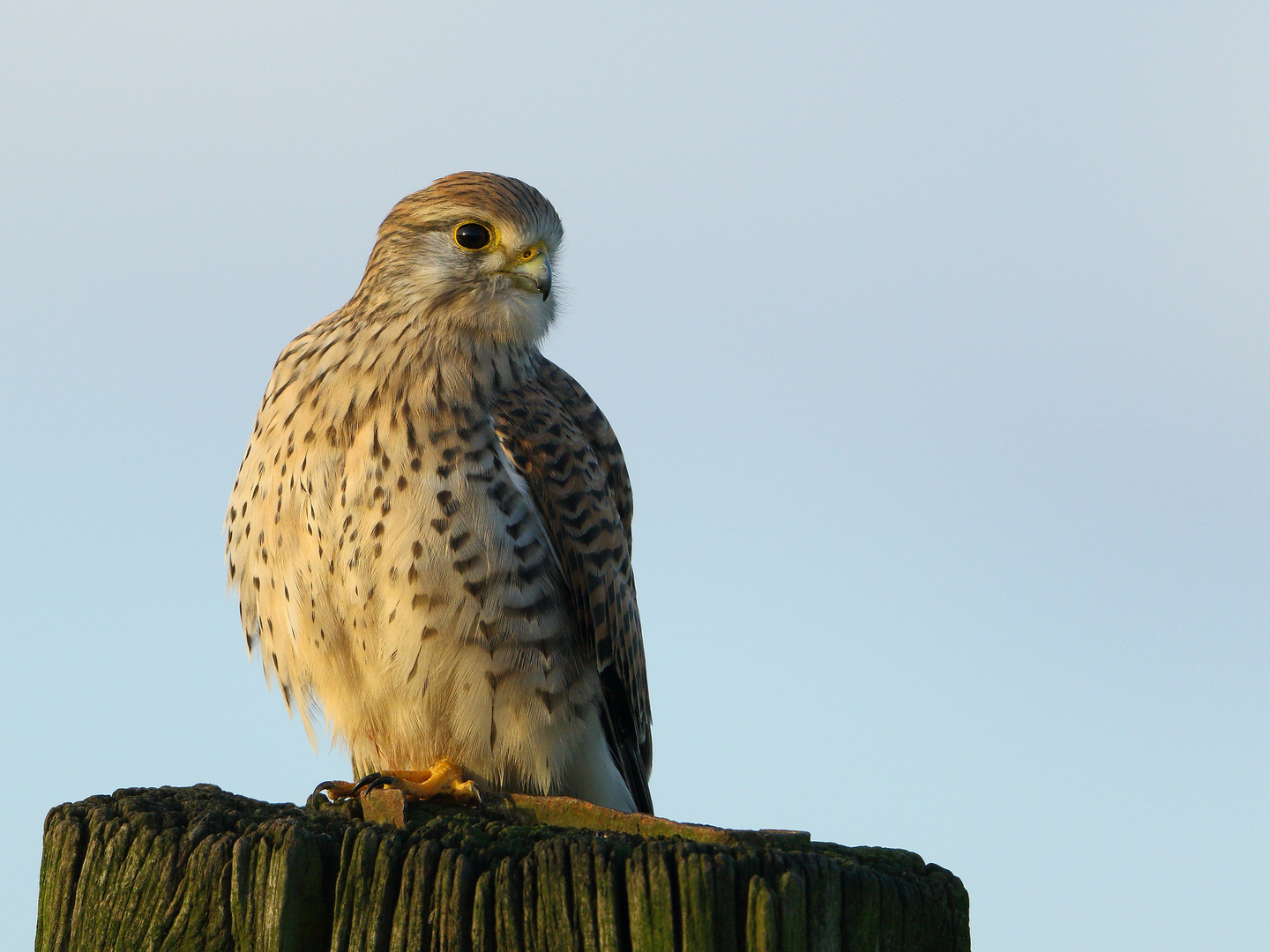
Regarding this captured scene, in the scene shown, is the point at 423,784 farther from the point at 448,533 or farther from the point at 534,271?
the point at 534,271

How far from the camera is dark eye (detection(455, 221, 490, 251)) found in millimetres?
4816

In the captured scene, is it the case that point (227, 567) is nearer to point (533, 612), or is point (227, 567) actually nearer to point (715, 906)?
point (533, 612)

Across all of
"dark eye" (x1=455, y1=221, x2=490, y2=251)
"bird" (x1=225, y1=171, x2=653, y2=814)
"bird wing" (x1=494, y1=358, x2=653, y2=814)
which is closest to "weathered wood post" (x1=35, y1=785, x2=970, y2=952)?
"bird" (x1=225, y1=171, x2=653, y2=814)

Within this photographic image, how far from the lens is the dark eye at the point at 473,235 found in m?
4.82

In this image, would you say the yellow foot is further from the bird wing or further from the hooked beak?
the hooked beak

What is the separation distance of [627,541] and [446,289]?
1.21 m

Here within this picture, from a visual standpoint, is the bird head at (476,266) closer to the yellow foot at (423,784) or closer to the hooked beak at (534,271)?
the hooked beak at (534,271)

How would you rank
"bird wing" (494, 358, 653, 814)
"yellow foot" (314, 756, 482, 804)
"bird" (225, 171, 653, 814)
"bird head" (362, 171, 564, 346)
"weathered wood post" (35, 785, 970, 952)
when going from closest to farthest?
"weathered wood post" (35, 785, 970, 952) → "yellow foot" (314, 756, 482, 804) → "bird" (225, 171, 653, 814) → "bird wing" (494, 358, 653, 814) → "bird head" (362, 171, 564, 346)

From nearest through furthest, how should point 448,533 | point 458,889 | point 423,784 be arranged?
point 458,889 < point 448,533 < point 423,784

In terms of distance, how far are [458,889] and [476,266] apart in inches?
113

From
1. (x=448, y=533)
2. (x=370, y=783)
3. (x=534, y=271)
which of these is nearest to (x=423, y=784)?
(x=370, y=783)

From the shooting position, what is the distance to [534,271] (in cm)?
477

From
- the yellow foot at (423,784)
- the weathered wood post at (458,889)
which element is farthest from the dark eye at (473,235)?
the weathered wood post at (458,889)

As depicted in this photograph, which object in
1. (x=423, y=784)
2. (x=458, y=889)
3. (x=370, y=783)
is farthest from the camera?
(x=423, y=784)
